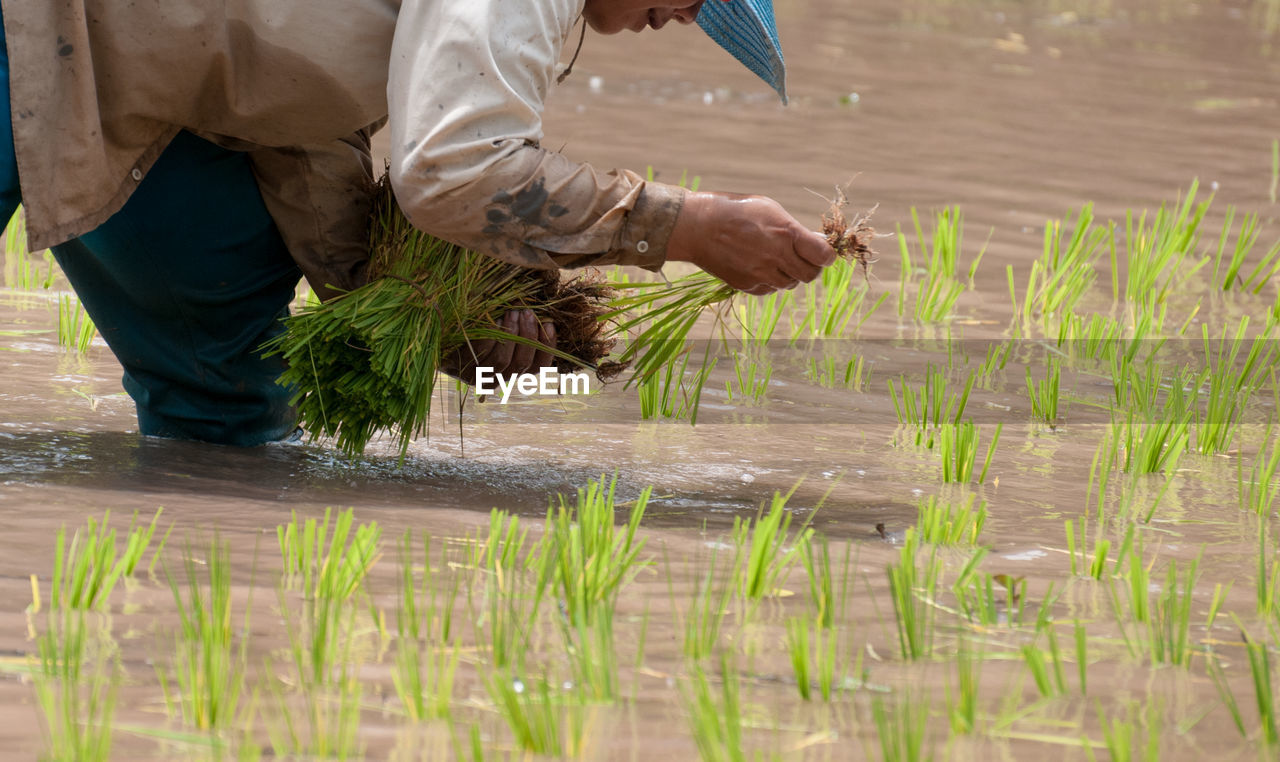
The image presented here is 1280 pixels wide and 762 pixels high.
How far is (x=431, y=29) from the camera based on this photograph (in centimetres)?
203

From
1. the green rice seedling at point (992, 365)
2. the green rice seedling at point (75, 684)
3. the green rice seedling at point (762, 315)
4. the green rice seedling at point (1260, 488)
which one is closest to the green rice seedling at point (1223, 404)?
the green rice seedling at point (1260, 488)

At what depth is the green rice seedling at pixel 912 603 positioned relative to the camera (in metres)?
1.70

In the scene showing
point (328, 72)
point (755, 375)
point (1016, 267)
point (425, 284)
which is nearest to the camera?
point (328, 72)

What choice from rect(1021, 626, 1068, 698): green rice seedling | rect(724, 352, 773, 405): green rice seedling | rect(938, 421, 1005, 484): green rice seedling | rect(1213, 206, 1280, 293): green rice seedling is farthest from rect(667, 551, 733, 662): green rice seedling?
rect(1213, 206, 1280, 293): green rice seedling

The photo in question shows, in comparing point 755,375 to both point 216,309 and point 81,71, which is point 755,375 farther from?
point 81,71

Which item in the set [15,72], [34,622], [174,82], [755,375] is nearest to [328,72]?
[174,82]

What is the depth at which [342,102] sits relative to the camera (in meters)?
2.29

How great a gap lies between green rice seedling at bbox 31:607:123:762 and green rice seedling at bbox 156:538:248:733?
0.22 ft

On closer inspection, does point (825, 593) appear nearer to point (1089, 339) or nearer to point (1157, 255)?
point (1089, 339)

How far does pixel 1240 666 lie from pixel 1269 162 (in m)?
5.33

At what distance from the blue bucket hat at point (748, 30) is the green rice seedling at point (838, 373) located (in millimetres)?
833

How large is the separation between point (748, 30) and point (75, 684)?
1637 millimetres

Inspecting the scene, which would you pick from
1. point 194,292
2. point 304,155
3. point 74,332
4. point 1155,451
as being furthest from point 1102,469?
point 74,332

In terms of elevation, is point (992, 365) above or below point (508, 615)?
above
